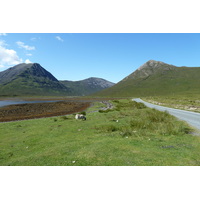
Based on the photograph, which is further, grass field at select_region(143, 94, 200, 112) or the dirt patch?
the dirt patch

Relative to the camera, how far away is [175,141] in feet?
33.0

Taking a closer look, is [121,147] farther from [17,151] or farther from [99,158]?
[17,151]

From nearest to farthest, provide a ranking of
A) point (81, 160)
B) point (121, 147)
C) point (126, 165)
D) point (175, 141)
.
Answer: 1. point (126, 165)
2. point (81, 160)
3. point (121, 147)
4. point (175, 141)

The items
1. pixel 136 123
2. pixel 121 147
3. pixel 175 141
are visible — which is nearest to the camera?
pixel 121 147

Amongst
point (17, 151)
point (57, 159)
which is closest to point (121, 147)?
point (57, 159)

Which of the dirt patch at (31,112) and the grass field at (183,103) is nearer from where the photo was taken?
the grass field at (183,103)

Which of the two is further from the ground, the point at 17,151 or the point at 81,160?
the point at 81,160

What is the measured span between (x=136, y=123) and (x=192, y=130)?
5.16 meters

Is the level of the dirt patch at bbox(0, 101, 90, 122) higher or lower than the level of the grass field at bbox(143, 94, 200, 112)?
lower

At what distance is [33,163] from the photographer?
765cm

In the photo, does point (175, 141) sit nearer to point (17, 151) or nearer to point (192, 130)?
point (192, 130)

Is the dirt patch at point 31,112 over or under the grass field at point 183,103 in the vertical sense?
under

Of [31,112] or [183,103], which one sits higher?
[183,103]

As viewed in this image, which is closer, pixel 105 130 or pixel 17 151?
pixel 17 151
